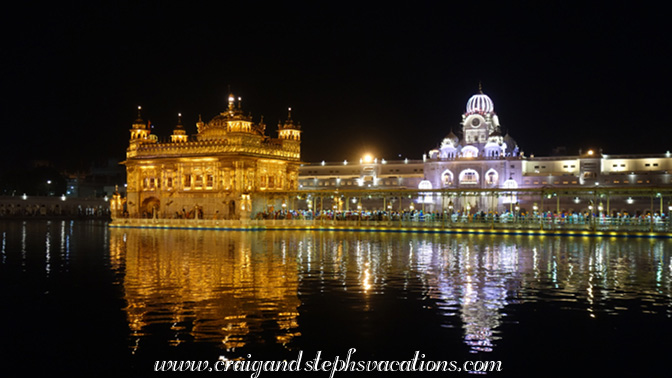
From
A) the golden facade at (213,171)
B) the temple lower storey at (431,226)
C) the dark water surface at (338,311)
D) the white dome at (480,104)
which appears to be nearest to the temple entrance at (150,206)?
the golden facade at (213,171)

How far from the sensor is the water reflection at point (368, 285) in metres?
14.0

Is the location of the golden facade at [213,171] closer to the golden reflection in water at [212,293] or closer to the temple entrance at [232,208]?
the temple entrance at [232,208]

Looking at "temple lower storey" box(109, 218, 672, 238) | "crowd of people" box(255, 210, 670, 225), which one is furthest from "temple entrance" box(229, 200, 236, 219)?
"temple lower storey" box(109, 218, 672, 238)

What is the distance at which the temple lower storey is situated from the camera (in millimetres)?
44250

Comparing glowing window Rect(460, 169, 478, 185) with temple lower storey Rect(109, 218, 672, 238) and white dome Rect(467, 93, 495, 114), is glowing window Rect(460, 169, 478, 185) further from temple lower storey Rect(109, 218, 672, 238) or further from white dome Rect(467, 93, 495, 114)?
temple lower storey Rect(109, 218, 672, 238)

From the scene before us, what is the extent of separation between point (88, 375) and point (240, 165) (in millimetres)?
48244

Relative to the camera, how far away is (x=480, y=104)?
9362 centimetres

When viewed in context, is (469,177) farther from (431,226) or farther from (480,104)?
(431,226)

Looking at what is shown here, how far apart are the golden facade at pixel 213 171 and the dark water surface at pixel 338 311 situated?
102 feet

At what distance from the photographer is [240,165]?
58688mm

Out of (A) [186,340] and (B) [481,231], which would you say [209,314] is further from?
(B) [481,231]

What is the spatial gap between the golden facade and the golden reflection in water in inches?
1110

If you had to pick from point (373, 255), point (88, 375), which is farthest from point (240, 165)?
point (88, 375)

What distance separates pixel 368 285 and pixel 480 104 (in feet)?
256
